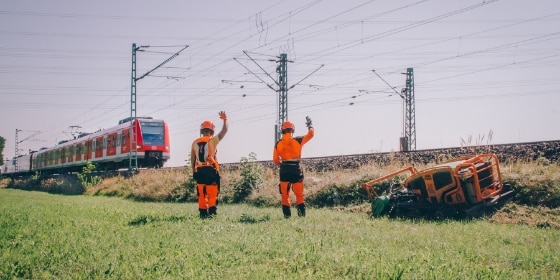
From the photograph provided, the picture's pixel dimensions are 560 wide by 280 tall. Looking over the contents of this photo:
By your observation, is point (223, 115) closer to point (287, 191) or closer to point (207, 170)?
point (207, 170)

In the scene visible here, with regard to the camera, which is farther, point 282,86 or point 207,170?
point 282,86

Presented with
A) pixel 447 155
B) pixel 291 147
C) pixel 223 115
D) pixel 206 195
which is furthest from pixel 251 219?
pixel 447 155

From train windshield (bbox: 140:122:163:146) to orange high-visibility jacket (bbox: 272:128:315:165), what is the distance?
62.3ft

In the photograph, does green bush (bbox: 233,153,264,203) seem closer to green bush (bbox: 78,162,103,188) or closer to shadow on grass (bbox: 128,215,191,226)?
shadow on grass (bbox: 128,215,191,226)

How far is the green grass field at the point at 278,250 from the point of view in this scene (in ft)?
13.8

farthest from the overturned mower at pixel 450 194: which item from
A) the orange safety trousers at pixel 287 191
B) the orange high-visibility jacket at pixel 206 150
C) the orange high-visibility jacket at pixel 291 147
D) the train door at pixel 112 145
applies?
the train door at pixel 112 145

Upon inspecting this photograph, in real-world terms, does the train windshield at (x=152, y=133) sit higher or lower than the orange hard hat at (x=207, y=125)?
higher

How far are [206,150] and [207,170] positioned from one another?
0.45m

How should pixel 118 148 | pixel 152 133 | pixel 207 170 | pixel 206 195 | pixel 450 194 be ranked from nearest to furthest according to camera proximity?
pixel 450 194 → pixel 207 170 → pixel 206 195 → pixel 152 133 → pixel 118 148

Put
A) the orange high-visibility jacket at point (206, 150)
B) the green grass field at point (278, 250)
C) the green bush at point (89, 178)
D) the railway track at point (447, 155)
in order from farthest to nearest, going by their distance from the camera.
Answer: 1. the green bush at point (89, 178)
2. the railway track at point (447, 155)
3. the orange high-visibility jacket at point (206, 150)
4. the green grass field at point (278, 250)

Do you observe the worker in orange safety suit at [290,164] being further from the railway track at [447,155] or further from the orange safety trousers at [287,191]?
the railway track at [447,155]

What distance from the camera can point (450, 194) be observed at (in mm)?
8328

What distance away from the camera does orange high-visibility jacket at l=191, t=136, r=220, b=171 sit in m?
8.84

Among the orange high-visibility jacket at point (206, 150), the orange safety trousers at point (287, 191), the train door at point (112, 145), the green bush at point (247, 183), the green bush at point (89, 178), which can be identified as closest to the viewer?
the orange safety trousers at point (287, 191)
